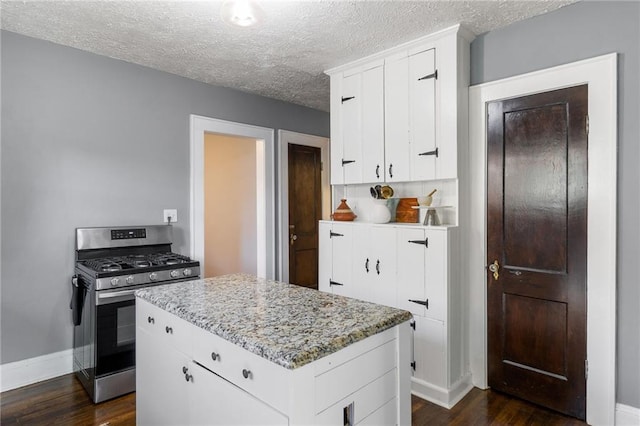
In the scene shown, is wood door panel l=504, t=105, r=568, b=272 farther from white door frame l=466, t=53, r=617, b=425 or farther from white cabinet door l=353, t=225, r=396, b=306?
white cabinet door l=353, t=225, r=396, b=306

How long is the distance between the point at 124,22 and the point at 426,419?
10.7ft

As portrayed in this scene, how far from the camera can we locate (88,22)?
2477mm

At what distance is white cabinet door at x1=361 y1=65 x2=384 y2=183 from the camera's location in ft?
9.90

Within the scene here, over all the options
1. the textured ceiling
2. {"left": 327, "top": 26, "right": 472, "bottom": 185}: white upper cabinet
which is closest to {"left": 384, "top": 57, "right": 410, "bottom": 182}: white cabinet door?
{"left": 327, "top": 26, "right": 472, "bottom": 185}: white upper cabinet

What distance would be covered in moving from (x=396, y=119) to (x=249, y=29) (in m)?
1.27

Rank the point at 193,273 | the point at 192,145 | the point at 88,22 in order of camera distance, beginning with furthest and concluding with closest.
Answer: the point at 192,145
the point at 193,273
the point at 88,22

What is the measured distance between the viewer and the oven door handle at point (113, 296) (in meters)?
2.47

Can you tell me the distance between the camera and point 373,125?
3078 mm

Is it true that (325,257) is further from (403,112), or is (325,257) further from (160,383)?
(160,383)

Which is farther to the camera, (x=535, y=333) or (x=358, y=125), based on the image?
(x=358, y=125)

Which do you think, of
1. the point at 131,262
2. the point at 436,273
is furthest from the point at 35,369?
the point at 436,273

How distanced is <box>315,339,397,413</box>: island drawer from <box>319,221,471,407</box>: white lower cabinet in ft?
3.93

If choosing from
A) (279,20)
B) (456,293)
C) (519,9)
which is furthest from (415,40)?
(456,293)

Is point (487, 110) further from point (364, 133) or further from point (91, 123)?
point (91, 123)
